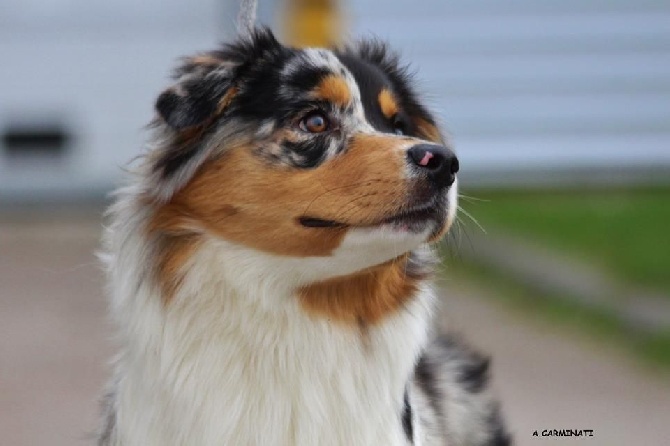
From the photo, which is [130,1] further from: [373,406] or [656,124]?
[373,406]

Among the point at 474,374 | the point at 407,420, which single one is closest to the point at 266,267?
the point at 407,420

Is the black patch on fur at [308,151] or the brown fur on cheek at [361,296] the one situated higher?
the black patch on fur at [308,151]

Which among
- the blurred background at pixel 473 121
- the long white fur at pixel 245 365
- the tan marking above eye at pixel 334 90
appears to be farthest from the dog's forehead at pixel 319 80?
the blurred background at pixel 473 121

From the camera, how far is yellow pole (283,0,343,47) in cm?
1281

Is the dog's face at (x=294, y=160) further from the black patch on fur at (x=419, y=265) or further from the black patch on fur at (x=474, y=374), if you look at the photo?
the black patch on fur at (x=474, y=374)

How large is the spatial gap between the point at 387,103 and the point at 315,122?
0.37m

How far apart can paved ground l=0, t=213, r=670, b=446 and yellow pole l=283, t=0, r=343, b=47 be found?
2.76 meters

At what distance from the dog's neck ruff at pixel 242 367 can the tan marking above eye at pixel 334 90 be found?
56cm

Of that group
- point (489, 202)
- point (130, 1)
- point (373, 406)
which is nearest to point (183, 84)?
point (373, 406)

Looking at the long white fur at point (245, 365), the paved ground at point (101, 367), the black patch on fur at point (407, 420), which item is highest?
the long white fur at point (245, 365)

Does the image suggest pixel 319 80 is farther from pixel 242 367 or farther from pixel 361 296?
pixel 242 367

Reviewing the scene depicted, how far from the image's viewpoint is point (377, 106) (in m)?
4.65

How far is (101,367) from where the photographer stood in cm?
893

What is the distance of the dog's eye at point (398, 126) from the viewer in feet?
15.6
